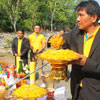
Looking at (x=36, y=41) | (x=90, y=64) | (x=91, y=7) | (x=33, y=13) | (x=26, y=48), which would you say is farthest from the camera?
(x=33, y=13)

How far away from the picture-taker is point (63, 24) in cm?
4003

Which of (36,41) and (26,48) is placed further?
(36,41)

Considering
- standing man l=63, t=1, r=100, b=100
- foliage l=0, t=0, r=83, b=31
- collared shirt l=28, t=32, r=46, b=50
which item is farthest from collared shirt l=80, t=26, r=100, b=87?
foliage l=0, t=0, r=83, b=31

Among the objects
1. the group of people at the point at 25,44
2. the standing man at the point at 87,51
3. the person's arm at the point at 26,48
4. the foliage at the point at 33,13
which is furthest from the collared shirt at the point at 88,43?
the foliage at the point at 33,13

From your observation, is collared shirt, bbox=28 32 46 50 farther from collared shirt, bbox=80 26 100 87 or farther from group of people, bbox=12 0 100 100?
collared shirt, bbox=80 26 100 87

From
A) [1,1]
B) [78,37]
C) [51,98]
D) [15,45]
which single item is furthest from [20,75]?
[1,1]

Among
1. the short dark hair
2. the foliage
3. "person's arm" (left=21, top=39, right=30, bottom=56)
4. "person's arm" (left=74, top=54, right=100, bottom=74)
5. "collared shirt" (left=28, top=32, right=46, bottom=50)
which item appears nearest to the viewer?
"person's arm" (left=74, top=54, right=100, bottom=74)

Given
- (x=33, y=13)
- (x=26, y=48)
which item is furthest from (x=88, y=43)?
(x=33, y=13)

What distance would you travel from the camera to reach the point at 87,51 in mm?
1726

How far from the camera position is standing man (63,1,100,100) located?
5.33 ft

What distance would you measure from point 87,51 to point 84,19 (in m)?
0.32

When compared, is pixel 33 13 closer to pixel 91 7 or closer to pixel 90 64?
pixel 91 7

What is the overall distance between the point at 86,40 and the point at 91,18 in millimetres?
230

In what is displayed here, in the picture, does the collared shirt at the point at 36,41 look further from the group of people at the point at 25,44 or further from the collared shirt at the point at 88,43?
the collared shirt at the point at 88,43
